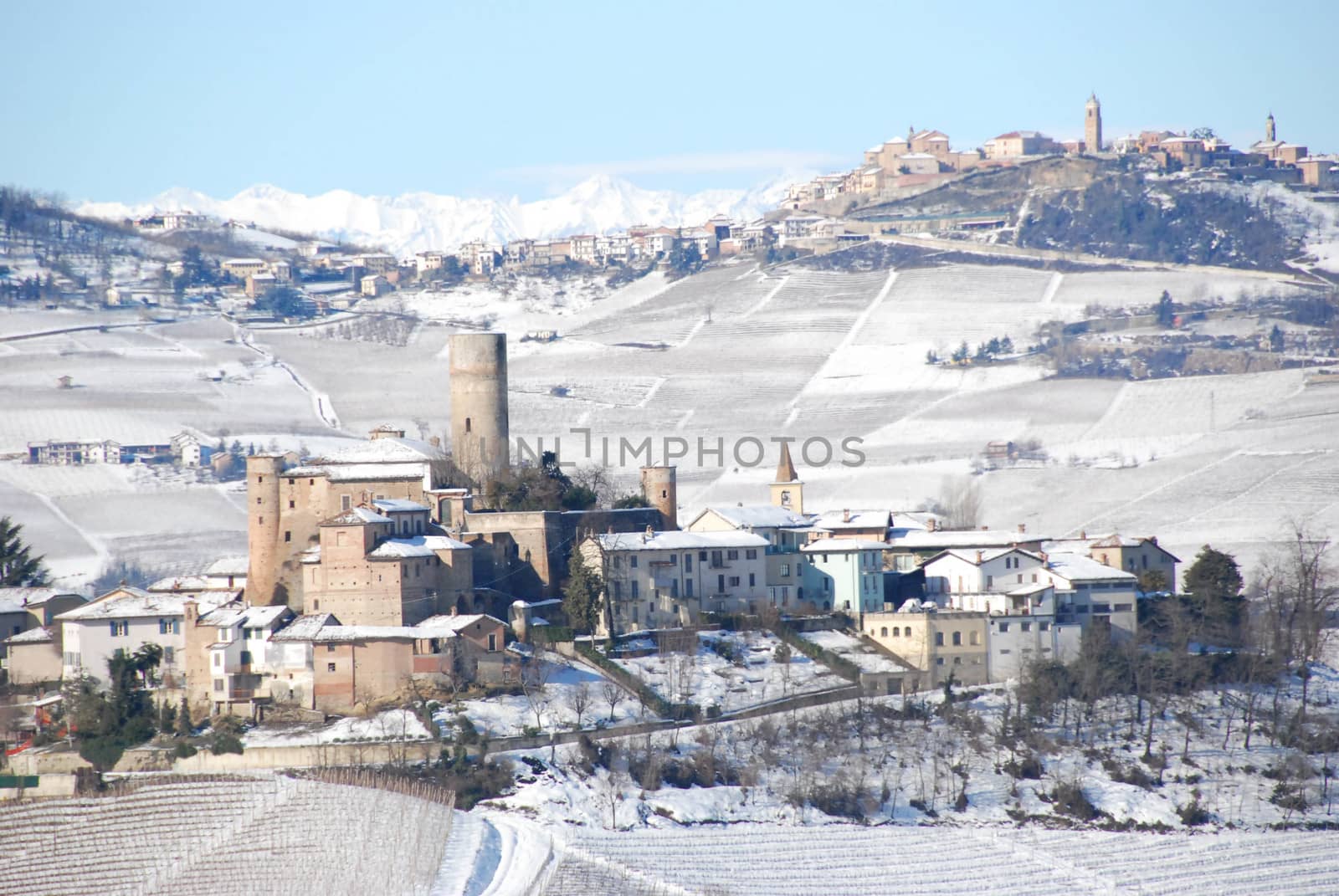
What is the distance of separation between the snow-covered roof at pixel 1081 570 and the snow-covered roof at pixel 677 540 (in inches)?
277

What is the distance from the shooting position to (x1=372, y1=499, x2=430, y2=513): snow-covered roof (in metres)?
50.6

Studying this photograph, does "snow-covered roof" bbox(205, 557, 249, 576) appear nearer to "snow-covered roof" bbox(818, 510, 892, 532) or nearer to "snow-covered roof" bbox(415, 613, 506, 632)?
"snow-covered roof" bbox(415, 613, 506, 632)

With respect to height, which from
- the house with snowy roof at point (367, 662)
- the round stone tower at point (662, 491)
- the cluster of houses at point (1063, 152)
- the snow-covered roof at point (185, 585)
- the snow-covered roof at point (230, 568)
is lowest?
the house with snowy roof at point (367, 662)

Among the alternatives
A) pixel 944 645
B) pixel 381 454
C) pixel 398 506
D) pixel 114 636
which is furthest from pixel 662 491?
pixel 114 636

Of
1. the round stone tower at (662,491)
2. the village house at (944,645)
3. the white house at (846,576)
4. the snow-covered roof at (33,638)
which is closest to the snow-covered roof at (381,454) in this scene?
the round stone tower at (662,491)

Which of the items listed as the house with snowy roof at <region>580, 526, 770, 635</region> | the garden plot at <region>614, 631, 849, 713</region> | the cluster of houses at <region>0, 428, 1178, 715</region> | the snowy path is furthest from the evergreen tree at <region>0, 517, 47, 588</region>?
the snowy path

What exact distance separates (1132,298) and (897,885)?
113763 millimetres

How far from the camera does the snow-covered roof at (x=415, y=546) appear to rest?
159 feet

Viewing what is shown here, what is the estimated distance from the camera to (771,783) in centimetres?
4553

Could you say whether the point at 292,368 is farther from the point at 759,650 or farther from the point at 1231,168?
the point at 759,650

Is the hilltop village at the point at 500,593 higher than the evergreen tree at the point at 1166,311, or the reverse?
the evergreen tree at the point at 1166,311

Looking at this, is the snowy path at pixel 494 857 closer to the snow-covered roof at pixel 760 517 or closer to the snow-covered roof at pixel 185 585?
the snow-covered roof at pixel 185 585

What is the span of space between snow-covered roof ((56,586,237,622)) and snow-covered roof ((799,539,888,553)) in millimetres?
14076

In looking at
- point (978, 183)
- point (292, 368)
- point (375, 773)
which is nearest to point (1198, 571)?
point (375, 773)
